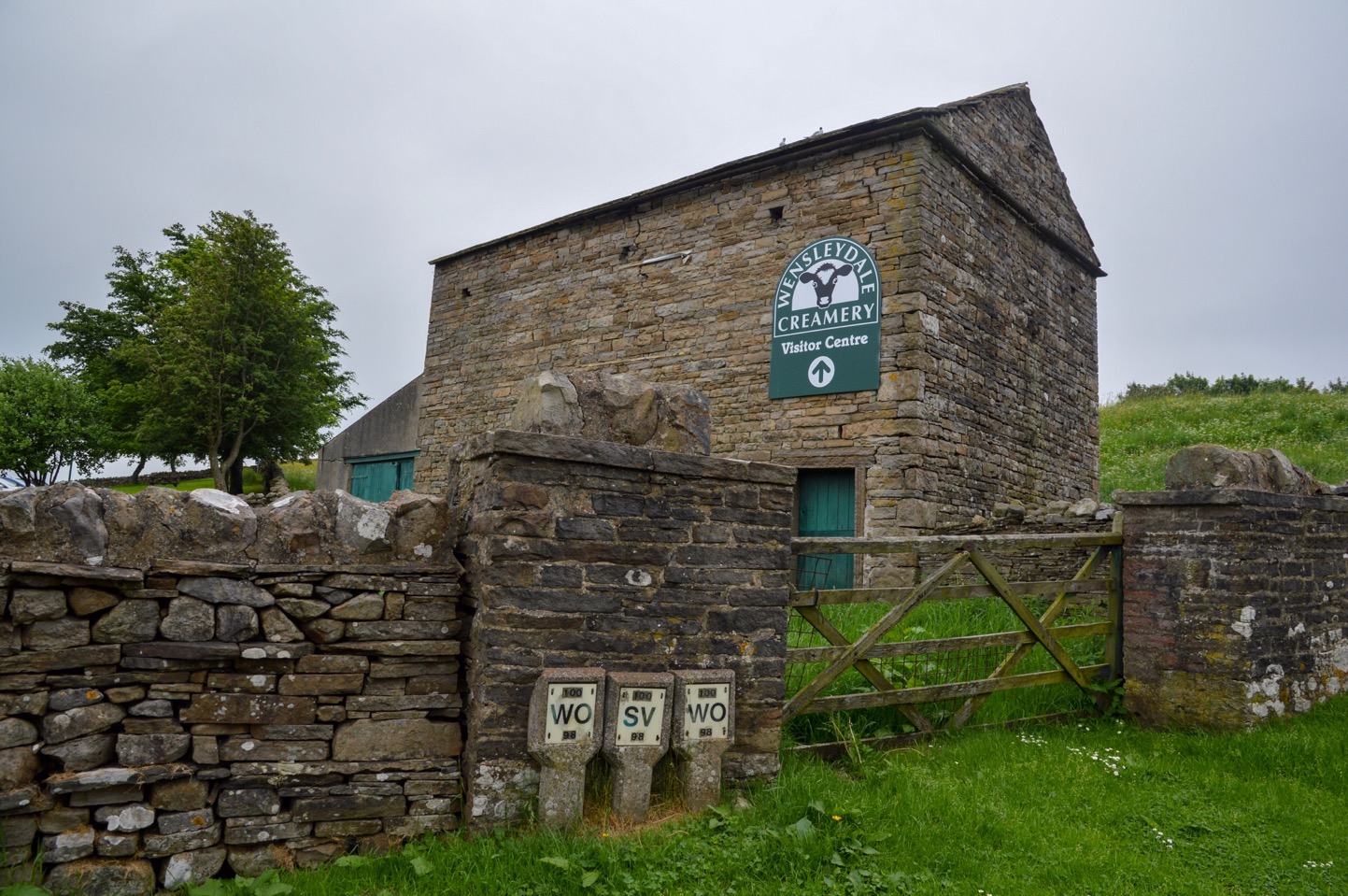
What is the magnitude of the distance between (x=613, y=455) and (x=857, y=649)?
1.85m

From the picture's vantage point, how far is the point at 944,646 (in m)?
4.87

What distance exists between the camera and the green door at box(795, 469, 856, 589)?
31.0ft

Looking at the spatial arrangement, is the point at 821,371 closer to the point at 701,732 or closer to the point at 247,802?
the point at 701,732

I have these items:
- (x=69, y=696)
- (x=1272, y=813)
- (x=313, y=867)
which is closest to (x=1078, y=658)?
(x=1272, y=813)

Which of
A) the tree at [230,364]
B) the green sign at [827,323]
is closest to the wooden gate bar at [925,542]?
the green sign at [827,323]

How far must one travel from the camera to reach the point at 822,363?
9.66m

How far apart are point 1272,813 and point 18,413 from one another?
29.9 metres

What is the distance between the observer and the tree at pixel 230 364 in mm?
20672

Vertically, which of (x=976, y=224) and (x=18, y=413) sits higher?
(x=976, y=224)

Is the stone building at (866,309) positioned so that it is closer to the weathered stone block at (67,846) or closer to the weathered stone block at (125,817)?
the weathered stone block at (125,817)

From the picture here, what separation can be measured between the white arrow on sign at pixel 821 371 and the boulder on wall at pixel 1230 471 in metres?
4.35

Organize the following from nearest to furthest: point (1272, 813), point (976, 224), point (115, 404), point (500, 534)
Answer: point (500, 534), point (1272, 813), point (976, 224), point (115, 404)

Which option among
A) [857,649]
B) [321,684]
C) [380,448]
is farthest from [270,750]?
[380,448]

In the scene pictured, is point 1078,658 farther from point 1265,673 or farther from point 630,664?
point 630,664
